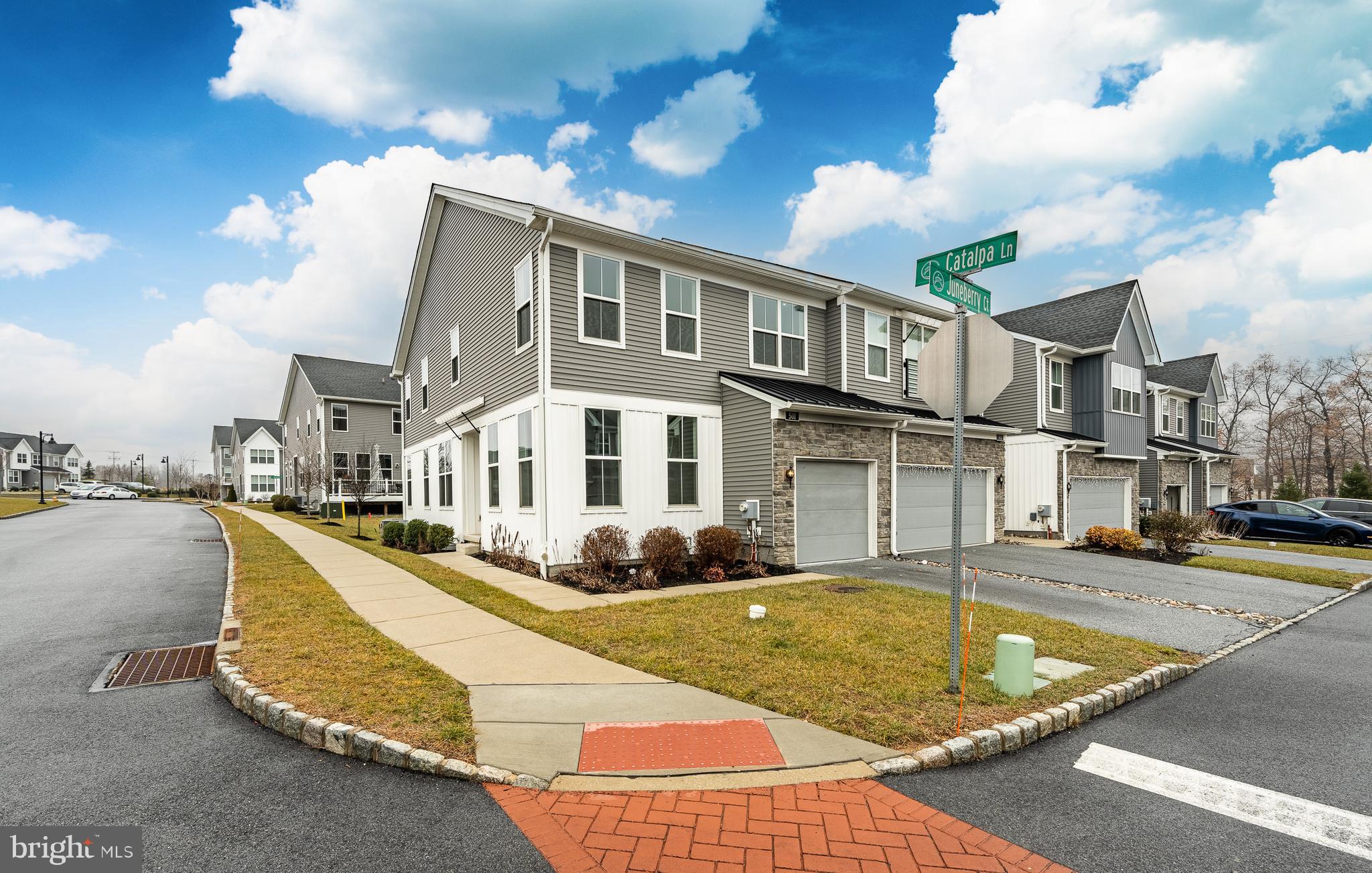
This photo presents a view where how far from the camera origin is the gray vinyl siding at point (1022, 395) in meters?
19.7

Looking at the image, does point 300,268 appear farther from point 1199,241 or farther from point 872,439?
point 1199,241

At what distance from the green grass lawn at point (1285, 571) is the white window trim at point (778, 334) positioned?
955cm

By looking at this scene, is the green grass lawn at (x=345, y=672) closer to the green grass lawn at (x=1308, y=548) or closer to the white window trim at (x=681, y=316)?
the white window trim at (x=681, y=316)

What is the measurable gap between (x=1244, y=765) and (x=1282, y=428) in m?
56.8

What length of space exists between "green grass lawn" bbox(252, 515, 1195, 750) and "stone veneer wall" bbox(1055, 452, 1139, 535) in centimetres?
1160

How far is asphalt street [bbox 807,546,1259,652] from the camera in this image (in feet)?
24.3

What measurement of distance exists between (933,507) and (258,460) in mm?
53696

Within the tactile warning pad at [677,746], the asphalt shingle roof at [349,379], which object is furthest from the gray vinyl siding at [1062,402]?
the asphalt shingle roof at [349,379]

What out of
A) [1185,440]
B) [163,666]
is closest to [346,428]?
Result: [163,666]

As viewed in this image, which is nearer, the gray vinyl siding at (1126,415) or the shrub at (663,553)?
the shrub at (663,553)

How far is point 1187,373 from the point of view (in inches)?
1232

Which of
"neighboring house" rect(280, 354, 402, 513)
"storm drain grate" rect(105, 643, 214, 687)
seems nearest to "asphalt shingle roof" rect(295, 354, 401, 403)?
"neighboring house" rect(280, 354, 402, 513)

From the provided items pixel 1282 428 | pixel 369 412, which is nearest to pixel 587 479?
pixel 369 412

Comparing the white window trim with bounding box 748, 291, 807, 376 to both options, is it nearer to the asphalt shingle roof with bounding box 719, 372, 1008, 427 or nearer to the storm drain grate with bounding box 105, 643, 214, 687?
the asphalt shingle roof with bounding box 719, 372, 1008, 427
